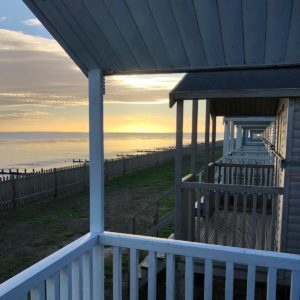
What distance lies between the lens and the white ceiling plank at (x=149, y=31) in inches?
80.6

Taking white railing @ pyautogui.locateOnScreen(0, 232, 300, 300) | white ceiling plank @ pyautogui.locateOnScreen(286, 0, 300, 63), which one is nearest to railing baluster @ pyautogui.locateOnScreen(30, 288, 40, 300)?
white railing @ pyautogui.locateOnScreen(0, 232, 300, 300)

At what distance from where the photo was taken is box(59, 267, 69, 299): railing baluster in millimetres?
2312

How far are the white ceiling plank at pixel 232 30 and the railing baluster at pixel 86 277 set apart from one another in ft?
5.98

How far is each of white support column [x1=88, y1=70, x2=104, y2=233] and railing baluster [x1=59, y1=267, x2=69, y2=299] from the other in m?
0.46

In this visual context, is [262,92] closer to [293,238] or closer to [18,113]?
[293,238]

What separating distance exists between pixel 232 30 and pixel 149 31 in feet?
1.77

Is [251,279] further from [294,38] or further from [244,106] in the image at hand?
[244,106]

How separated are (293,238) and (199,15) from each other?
453 cm

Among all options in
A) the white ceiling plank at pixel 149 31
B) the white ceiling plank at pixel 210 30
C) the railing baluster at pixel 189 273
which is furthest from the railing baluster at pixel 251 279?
the white ceiling plank at pixel 149 31

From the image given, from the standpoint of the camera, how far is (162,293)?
5.62 metres

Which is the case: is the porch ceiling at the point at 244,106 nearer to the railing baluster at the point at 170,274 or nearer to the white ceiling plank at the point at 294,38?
the white ceiling plank at the point at 294,38

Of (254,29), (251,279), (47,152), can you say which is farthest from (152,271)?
(47,152)

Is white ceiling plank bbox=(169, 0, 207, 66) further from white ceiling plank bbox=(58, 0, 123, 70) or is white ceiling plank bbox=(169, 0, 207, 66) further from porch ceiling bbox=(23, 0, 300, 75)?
white ceiling plank bbox=(58, 0, 123, 70)

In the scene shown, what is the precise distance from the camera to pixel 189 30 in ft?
6.93
